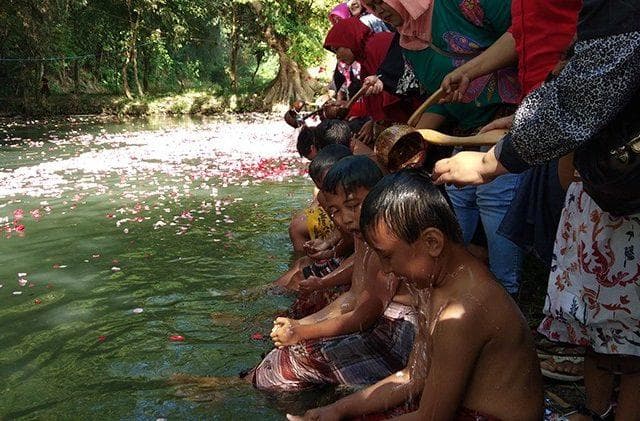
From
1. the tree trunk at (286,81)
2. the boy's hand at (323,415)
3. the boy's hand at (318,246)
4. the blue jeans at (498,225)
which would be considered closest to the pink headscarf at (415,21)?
the blue jeans at (498,225)

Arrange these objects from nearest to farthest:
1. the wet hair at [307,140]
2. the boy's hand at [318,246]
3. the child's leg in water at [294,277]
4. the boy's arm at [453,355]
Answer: the boy's arm at [453,355], the boy's hand at [318,246], the child's leg in water at [294,277], the wet hair at [307,140]

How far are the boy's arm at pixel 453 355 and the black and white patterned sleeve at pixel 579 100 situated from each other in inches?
22.7

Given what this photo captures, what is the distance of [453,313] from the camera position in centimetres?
220

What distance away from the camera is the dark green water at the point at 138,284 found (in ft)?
12.0

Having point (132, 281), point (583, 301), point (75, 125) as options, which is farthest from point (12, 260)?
point (75, 125)

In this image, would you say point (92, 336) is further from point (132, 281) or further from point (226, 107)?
point (226, 107)

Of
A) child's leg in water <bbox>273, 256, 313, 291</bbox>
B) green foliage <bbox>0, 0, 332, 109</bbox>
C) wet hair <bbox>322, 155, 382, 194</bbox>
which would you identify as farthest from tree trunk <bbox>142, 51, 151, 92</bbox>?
wet hair <bbox>322, 155, 382, 194</bbox>

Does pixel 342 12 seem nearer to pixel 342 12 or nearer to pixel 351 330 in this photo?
pixel 342 12

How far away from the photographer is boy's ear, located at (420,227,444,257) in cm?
226

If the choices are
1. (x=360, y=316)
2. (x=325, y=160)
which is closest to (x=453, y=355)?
(x=360, y=316)

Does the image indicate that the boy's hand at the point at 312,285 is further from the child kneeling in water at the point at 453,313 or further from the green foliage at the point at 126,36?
the green foliage at the point at 126,36

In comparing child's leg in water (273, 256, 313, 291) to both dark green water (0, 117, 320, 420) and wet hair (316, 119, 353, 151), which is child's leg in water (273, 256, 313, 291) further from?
wet hair (316, 119, 353, 151)

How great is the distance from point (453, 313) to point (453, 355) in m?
0.15

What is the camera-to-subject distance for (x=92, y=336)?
4.54 metres
